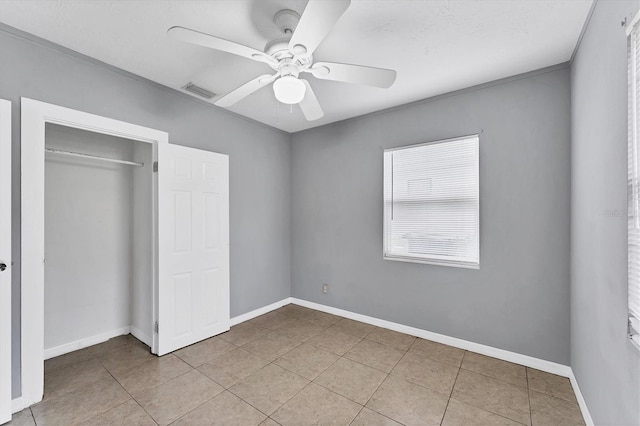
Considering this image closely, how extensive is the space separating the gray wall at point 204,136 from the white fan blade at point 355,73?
6.27 feet

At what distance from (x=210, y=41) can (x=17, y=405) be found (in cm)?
276

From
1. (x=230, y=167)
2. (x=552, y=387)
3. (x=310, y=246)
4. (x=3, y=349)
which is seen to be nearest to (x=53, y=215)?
(x=3, y=349)

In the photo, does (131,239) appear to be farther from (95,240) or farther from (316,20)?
(316,20)

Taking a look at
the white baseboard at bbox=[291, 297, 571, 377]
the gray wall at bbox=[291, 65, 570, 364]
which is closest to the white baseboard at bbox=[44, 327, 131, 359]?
the white baseboard at bbox=[291, 297, 571, 377]

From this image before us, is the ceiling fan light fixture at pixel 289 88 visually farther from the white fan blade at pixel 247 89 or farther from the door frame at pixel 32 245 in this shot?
the door frame at pixel 32 245

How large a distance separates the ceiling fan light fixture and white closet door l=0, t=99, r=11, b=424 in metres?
1.86

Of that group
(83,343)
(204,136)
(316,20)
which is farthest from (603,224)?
(83,343)

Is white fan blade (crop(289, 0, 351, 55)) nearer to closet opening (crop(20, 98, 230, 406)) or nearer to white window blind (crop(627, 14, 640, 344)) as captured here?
white window blind (crop(627, 14, 640, 344))

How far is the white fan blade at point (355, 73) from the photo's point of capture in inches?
65.3

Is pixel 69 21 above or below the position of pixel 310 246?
above

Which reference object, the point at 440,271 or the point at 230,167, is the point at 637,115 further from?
the point at 230,167

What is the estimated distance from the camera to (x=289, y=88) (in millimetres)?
1688

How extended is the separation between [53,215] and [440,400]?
12.9ft

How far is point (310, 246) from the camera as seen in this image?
4.12 meters
